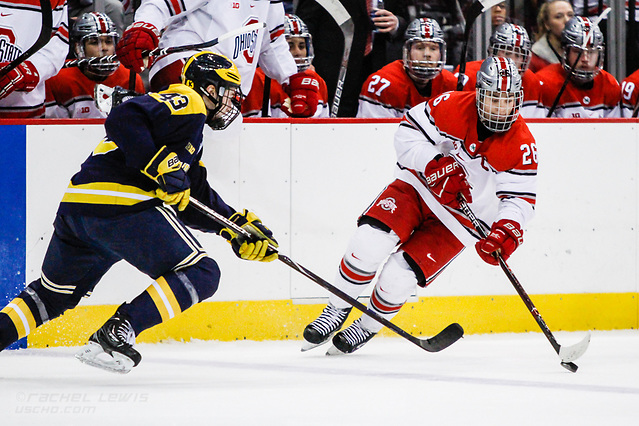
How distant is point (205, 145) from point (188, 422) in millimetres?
1650

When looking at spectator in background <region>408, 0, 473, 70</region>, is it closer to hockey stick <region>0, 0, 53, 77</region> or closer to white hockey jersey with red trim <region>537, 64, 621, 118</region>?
white hockey jersey with red trim <region>537, 64, 621, 118</region>

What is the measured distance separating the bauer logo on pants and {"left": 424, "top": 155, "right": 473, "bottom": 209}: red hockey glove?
0.17 m

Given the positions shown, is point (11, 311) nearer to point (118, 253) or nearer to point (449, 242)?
A: point (118, 253)

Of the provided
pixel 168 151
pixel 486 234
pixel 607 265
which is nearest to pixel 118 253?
pixel 168 151

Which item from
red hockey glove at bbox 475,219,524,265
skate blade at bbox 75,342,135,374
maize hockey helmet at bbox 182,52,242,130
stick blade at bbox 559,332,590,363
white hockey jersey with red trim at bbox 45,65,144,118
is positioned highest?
maize hockey helmet at bbox 182,52,242,130

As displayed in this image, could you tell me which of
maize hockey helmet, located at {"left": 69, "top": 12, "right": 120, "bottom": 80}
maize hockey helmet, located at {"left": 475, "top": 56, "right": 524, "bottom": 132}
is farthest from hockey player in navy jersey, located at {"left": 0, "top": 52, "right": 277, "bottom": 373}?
maize hockey helmet, located at {"left": 69, "top": 12, "right": 120, "bottom": 80}

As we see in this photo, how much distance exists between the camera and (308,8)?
15.1 feet

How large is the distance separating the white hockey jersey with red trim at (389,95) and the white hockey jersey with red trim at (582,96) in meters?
0.67

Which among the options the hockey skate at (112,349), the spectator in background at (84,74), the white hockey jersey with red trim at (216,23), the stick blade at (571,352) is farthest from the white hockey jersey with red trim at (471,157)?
the spectator in background at (84,74)

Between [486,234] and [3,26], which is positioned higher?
[3,26]

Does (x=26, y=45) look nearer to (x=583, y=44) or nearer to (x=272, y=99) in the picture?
(x=272, y=99)

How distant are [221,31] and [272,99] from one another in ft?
2.63

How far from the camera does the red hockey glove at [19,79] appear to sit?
3545 mm

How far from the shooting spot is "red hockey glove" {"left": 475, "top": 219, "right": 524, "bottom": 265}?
116 inches
